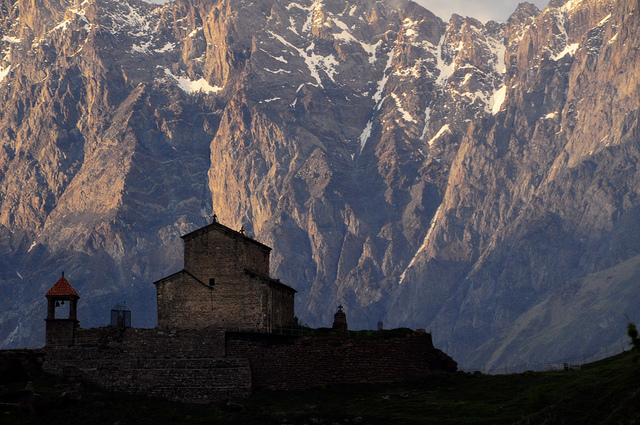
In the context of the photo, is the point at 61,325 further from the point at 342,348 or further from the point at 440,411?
the point at 440,411

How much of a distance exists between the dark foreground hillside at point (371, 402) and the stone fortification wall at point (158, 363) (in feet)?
5.44

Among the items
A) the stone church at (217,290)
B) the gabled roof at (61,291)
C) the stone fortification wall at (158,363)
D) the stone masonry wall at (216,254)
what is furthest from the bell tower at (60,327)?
the stone masonry wall at (216,254)

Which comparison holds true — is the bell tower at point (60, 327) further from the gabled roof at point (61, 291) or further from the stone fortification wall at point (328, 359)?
the stone fortification wall at point (328, 359)

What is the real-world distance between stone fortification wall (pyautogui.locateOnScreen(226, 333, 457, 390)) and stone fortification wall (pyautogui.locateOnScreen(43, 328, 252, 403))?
2173 millimetres

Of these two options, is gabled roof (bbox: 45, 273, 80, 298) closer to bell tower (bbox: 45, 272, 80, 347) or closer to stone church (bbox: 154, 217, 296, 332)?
bell tower (bbox: 45, 272, 80, 347)

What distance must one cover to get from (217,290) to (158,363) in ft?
48.2

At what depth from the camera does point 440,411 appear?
234 feet

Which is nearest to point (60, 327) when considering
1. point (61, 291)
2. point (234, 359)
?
point (61, 291)

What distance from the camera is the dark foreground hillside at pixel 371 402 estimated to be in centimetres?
6512

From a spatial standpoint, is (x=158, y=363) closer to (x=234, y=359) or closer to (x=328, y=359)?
(x=234, y=359)

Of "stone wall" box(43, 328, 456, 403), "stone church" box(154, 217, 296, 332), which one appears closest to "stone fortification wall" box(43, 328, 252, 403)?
"stone wall" box(43, 328, 456, 403)

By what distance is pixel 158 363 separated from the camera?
8506 centimetres

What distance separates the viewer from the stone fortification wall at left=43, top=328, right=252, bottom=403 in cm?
8275

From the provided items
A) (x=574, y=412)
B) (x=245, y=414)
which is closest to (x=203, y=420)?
(x=245, y=414)
